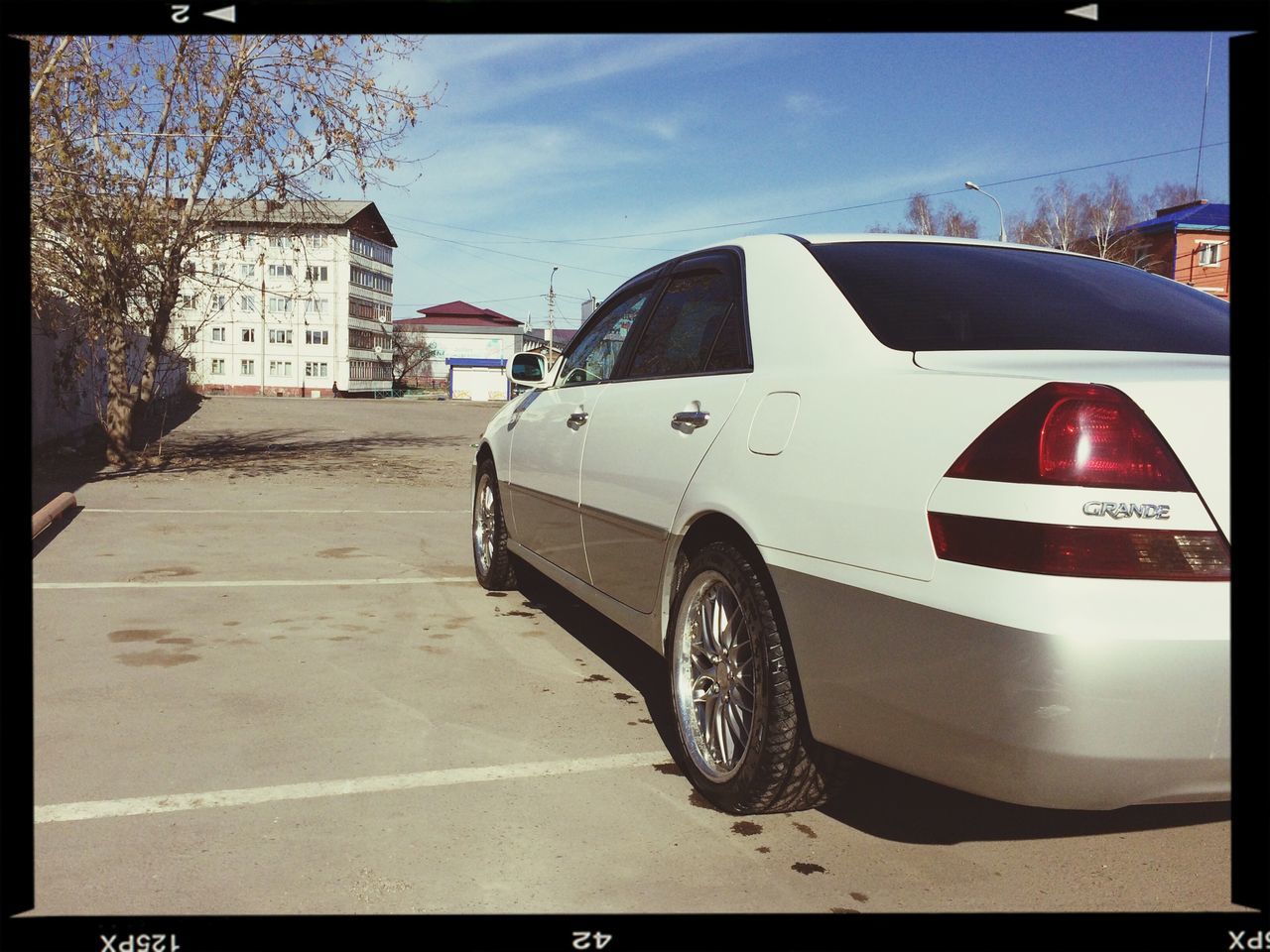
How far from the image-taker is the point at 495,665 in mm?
4609

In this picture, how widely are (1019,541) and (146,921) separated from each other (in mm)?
2022

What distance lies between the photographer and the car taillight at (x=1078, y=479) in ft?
6.40

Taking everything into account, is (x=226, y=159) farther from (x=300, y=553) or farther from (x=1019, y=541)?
(x=1019, y=541)

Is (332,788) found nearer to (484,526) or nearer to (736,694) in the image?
(736,694)

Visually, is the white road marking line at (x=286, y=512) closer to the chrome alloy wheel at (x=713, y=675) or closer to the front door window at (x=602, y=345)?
the front door window at (x=602, y=345)

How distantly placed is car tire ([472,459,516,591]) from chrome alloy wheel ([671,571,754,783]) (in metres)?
2.73

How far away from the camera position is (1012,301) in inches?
113

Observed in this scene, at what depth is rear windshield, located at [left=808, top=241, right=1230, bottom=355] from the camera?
8.48 ft

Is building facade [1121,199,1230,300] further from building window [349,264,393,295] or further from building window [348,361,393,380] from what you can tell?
building window [349,264,393,295]

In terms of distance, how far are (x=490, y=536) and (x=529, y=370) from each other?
135cm

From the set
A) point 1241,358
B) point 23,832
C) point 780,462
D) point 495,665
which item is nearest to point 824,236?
point 780,462

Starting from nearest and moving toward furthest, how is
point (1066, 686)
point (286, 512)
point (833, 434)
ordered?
point (1066, 686), point (833, 434), point (286, 512)

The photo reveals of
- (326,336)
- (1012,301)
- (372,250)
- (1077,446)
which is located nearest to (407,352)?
(372,250)

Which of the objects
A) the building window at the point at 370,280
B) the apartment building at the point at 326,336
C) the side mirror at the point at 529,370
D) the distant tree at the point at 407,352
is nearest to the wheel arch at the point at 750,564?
the side mirror at the point at 529,370
